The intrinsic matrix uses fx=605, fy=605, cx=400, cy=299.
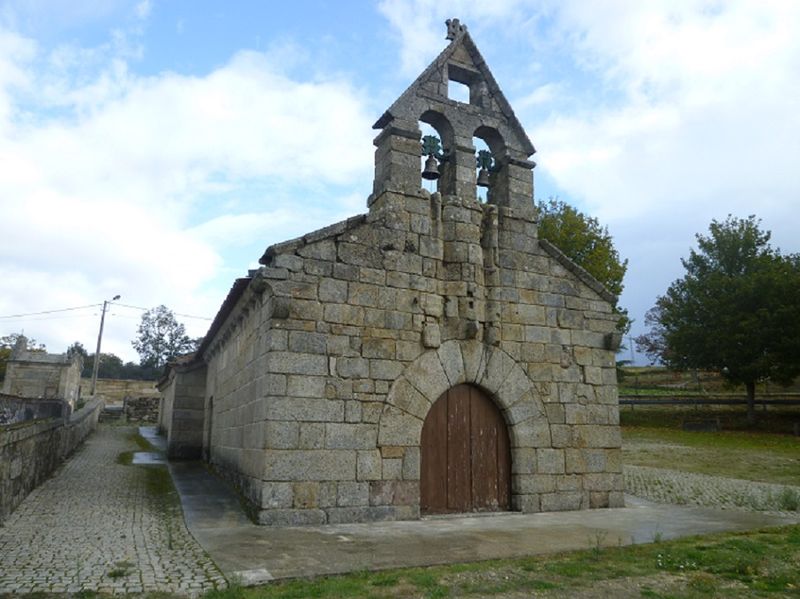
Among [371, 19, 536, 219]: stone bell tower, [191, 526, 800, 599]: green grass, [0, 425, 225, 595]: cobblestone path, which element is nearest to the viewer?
[191, 526, 800, 599]: green grass

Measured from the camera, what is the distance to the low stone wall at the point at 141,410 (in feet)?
103

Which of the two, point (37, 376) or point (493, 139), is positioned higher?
point (493, 139)

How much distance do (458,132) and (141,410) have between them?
28.0 metres

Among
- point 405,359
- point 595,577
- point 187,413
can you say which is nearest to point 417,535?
point 595,577

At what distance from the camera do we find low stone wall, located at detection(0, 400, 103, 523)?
7.25m

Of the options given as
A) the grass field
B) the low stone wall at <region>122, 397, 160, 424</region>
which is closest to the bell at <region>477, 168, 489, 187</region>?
the grass field

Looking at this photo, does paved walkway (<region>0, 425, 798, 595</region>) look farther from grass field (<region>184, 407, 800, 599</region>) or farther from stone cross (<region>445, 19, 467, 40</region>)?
stone cross (<region>445, 19, 467, 40</region>)

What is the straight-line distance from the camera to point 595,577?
196 inches

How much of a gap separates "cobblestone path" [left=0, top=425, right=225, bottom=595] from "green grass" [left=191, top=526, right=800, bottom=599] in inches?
33.4

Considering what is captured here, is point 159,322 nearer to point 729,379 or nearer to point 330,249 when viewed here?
point 729,379

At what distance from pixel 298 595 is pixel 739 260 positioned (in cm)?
3227

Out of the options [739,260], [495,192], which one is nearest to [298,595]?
[495,192]

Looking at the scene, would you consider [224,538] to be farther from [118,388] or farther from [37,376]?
[118,388]

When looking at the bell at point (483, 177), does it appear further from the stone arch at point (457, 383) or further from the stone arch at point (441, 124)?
the stone arch at point (457, 383)
